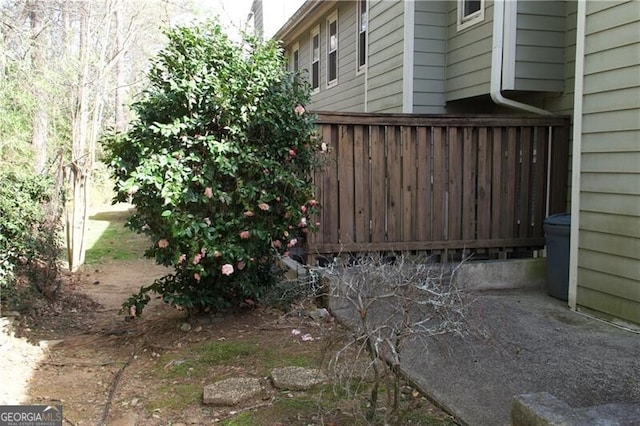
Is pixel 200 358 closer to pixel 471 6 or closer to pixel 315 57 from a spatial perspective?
pixel 471 6

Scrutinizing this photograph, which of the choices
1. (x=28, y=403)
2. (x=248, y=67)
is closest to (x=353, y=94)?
(x=248, y=67)

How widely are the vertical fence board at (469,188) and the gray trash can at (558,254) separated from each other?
79 cm

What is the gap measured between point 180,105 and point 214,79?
377 mm

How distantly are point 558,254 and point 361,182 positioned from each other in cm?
217

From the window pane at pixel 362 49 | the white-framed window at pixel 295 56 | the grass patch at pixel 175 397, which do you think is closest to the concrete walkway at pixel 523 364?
the grass patch at pixel 175 397

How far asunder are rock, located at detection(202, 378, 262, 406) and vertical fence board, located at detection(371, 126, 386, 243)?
8.75 feet

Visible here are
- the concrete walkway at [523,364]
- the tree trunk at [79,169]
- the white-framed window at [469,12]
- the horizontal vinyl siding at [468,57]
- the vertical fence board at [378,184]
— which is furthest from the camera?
the tree trunk at [79,169]

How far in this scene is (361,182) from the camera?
19.1 ft

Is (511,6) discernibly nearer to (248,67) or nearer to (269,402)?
(248,67)

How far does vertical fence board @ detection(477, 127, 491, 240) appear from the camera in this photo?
6.12 meters

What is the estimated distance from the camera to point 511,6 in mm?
6391

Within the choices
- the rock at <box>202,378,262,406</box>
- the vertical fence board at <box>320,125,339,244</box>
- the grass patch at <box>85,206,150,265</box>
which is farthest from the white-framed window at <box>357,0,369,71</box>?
the rock at <box>202,378,262,406</box>

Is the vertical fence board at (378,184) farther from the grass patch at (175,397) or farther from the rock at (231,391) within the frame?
the grass patch at (175,397)

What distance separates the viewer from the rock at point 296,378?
349 centimetres
